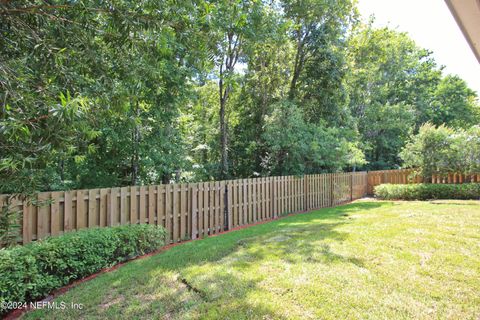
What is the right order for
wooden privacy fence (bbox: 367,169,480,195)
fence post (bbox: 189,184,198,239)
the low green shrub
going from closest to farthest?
fence post (bbox: 189,184,198,239), the low green shrub, wooden privacy fence (bbox: 367,169,480,195)

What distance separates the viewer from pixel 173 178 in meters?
9.90

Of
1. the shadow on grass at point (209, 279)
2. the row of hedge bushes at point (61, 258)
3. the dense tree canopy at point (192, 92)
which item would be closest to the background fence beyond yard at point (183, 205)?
the row of hedge bushes at point (61, 258)

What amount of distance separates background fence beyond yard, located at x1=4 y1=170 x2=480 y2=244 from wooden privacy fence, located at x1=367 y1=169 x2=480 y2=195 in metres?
0.18

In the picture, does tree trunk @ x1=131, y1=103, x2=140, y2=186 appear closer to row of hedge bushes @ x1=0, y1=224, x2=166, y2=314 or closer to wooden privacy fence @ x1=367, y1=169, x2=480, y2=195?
row of hedge bushes @ x1=0, y1=224, x2=166, y2=314

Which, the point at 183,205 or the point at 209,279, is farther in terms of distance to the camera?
the point at 183,205

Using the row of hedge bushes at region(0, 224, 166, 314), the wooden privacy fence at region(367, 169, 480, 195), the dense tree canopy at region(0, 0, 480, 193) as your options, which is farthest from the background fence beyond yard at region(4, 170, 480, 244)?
the dense tree canopy at region(0, 0, 480, 193)

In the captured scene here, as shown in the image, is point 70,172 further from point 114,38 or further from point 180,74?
point 114,38

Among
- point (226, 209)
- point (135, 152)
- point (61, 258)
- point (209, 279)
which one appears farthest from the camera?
point (226, 209)

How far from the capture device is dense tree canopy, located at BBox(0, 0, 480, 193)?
8.97ft

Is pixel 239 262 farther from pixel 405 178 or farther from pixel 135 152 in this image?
pixel 405 178

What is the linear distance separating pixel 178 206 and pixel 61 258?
3073mm

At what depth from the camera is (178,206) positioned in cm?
659

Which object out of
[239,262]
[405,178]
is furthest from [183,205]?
[405,178]

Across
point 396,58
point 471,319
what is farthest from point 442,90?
point 471,319
